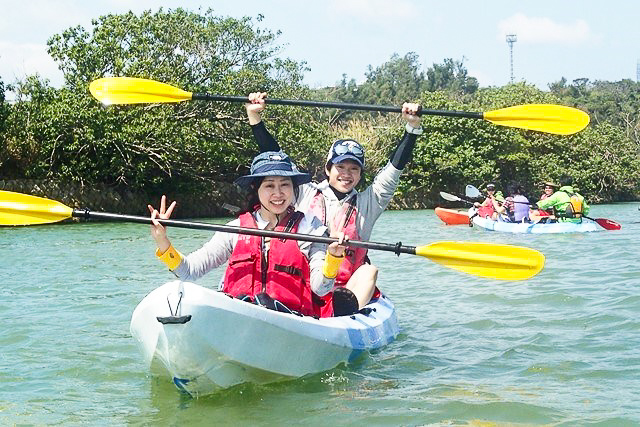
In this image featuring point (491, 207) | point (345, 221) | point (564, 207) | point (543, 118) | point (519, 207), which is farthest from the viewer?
point (491, 207)

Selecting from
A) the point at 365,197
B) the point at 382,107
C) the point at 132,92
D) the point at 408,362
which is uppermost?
the point at 132,92

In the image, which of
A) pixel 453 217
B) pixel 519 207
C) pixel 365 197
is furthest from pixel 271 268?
pixel 453 217

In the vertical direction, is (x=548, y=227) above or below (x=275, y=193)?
below

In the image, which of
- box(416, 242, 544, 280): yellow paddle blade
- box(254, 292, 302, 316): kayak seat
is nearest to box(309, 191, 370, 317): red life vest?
box(416, 242, 544, 280): yellow paddle blade

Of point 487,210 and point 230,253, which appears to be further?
point 487,210

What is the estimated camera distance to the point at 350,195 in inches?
187

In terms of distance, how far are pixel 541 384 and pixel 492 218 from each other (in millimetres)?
12254

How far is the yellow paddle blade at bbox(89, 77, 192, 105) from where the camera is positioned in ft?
17.9

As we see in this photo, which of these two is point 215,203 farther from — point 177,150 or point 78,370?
point 78,370

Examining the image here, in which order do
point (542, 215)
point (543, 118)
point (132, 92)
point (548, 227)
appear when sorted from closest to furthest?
point (543, 118) < point (132, 92) < point (548, 227) < point (542, 215)

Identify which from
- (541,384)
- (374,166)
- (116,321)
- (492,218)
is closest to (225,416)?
(541,384)

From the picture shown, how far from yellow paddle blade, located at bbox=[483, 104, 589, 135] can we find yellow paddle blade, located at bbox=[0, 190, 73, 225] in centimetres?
269

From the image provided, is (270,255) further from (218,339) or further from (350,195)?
(350,195)

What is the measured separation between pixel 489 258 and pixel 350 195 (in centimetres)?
100
